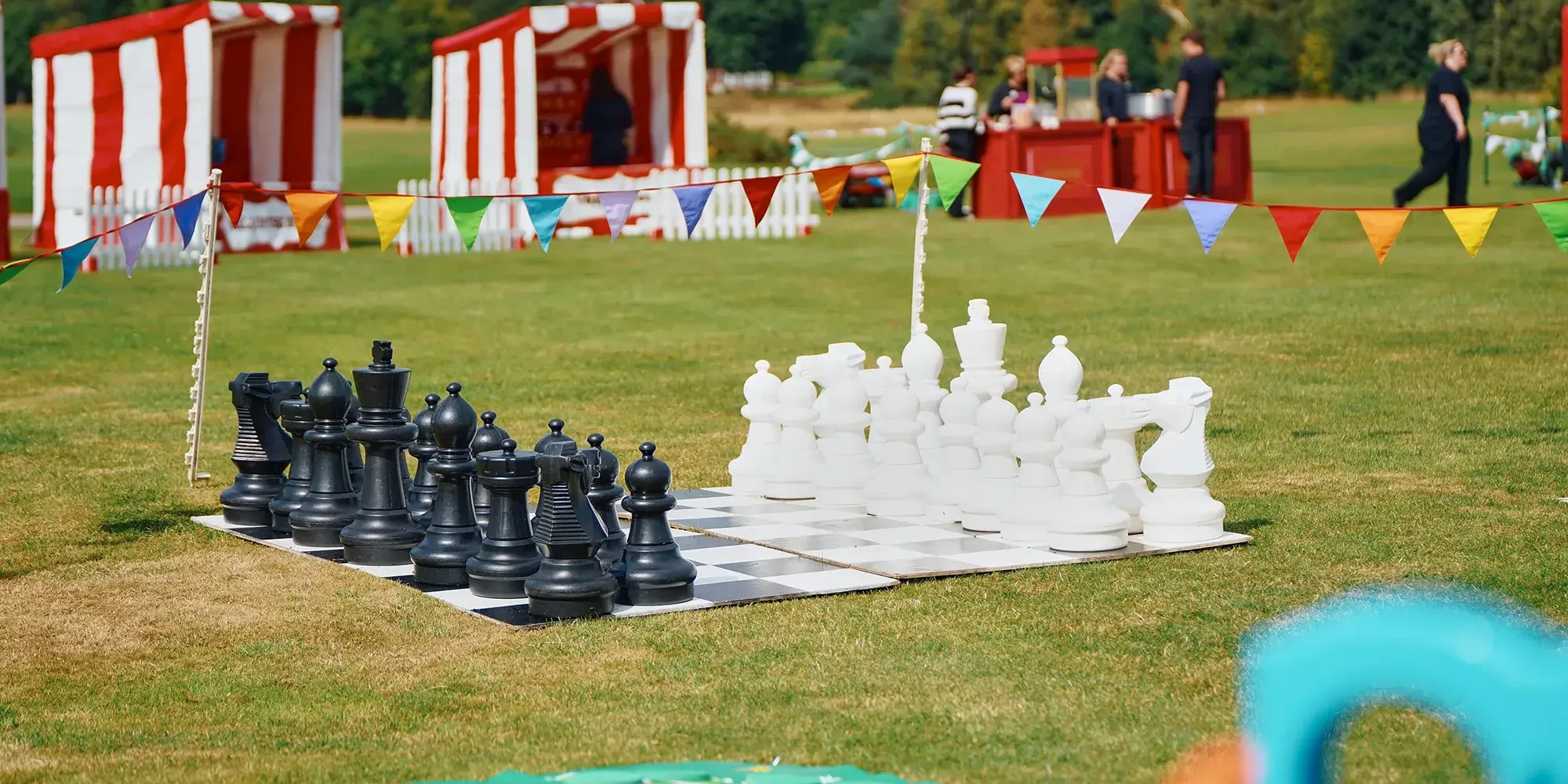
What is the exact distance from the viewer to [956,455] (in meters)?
7.28

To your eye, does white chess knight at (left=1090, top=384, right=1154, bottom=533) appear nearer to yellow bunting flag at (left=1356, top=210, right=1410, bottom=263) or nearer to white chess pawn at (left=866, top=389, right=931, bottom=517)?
white chess pawn at (left=866, top=389, right=931, bottom=517)

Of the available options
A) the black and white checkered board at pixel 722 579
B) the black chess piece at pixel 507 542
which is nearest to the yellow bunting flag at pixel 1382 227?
the black and white checkered board at pixel 722 579

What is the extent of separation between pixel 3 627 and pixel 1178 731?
140 inches

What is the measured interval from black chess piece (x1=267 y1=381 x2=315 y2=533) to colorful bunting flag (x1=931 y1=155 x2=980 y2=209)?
9.32 ft

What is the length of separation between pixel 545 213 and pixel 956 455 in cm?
214

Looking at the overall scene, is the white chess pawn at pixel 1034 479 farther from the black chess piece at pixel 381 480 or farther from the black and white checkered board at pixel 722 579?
the black chess piece at pixel 381 480

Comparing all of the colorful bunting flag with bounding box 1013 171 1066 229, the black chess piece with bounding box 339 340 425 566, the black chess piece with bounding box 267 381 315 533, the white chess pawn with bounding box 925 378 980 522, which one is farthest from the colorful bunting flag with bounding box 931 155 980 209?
the black chess piece with bounding box 267 381 315 533

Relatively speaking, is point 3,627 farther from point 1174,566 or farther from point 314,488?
point 1174,566

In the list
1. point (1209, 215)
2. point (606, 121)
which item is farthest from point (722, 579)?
point (606, 121)

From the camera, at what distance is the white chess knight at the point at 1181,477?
6734 mm

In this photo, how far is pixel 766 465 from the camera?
310 inches

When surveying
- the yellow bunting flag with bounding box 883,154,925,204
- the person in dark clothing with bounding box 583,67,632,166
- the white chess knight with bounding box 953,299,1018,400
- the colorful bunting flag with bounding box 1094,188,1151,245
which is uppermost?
the person in dark clothing with bounding box 583,67,632,166

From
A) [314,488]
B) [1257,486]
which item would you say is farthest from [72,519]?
[1257,486]

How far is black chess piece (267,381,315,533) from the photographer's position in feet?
23.4
